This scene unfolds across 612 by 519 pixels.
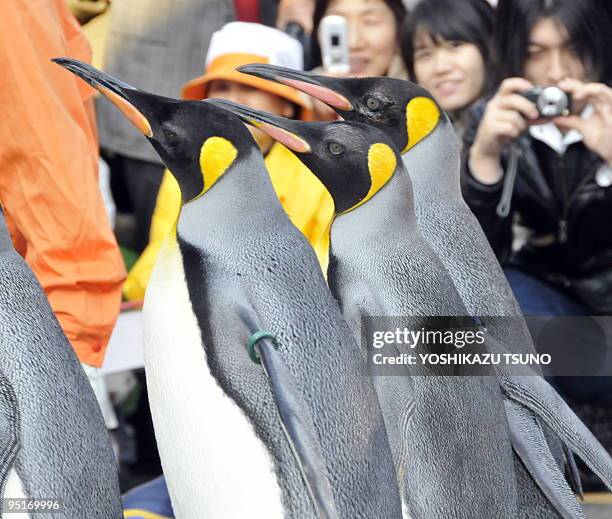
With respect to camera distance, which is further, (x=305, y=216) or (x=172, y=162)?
(x=305, y=216)

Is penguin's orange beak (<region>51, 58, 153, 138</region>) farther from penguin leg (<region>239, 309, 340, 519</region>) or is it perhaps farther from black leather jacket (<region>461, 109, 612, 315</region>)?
black leather jacket (<region>461, 109, 612, 315</region>)

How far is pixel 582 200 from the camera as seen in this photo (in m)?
2.23

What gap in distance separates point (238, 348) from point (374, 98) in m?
0.38

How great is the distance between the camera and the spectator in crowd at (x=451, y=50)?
2.44m

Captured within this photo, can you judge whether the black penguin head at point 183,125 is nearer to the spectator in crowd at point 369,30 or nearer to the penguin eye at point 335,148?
the penguin eye at point 335,148

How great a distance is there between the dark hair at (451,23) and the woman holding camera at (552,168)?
10 centimetres

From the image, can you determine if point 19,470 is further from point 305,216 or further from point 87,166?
point 305,216

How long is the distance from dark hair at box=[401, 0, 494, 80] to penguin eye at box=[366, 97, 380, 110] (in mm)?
953

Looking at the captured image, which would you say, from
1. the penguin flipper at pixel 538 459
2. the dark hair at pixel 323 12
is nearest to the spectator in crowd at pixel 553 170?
the dark hair at pixel 323 12

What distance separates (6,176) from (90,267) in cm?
18

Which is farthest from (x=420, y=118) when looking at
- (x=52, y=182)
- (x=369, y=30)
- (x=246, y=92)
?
(x=369, y=30)

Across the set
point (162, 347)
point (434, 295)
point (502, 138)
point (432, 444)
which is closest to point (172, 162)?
point (162, 347)

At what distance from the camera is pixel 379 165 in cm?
143

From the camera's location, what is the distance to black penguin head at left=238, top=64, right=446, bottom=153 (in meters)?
1.51
